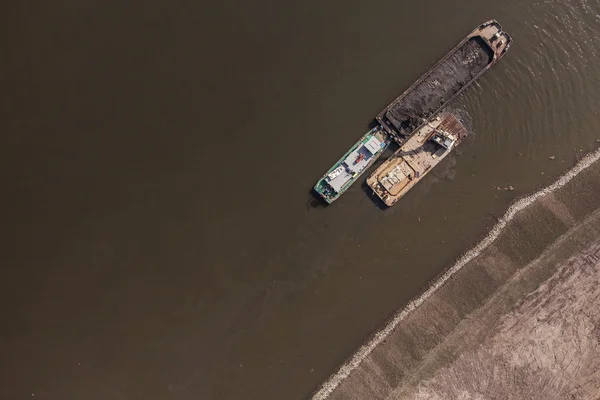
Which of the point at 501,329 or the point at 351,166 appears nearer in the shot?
the point at 501,329

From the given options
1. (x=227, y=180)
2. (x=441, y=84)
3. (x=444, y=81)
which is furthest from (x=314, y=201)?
(x=444, y=81)

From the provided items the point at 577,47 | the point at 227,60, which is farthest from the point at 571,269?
the point at 227,60

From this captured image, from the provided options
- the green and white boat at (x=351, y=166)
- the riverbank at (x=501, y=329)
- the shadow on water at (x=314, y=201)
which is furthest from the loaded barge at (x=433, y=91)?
the riverbank at (x=501, y=329)

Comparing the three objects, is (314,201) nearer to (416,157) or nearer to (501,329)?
(416,157)

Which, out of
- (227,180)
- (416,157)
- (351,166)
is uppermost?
(227,180)

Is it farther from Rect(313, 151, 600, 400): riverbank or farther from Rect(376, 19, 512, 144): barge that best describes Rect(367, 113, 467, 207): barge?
Rect(313, 151, 600, 400): riverbank

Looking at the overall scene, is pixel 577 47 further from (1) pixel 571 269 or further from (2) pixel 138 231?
(2) pixel 138 231

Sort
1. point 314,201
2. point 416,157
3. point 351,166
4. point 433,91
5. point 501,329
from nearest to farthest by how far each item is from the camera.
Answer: point 501,329 < point 351,166 < point 314,201 < point 416,157 < point 433,91
